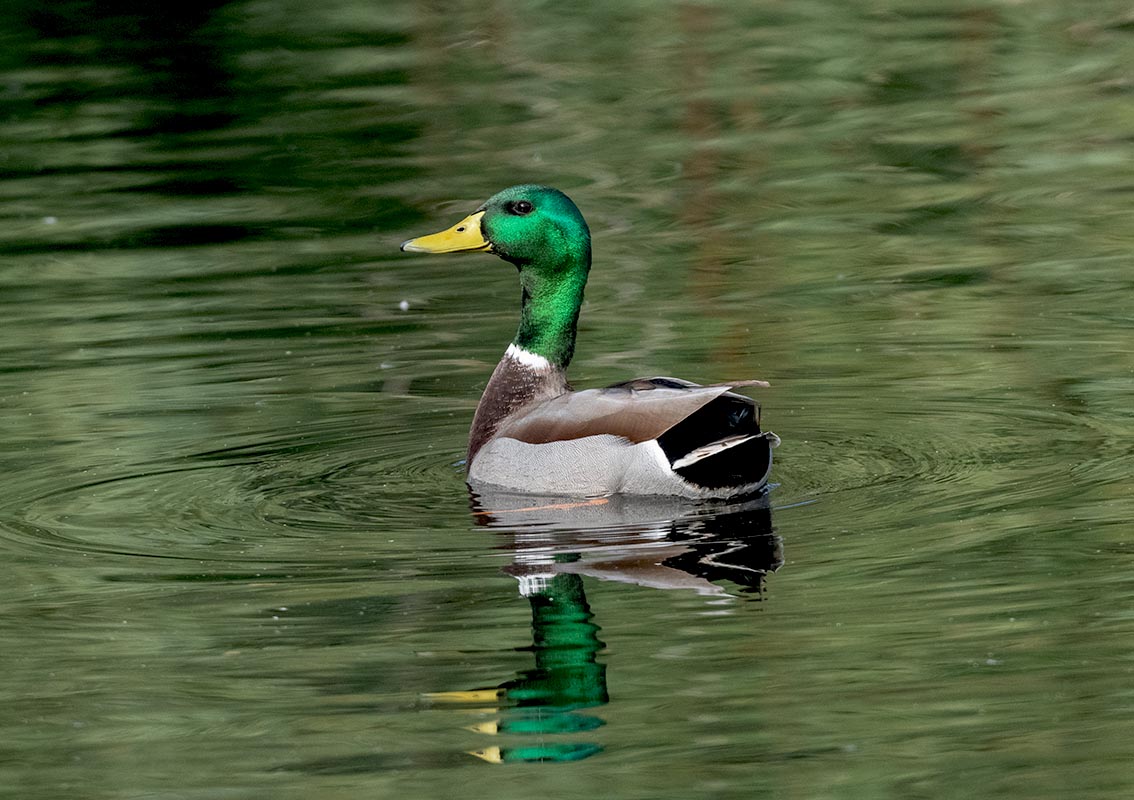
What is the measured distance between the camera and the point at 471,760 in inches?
233

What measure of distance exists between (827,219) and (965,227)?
Answer: 95 centimetres

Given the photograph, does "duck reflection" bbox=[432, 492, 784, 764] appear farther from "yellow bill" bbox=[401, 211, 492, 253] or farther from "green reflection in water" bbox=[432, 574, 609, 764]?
"yellow bill" bbox=[401, 211, 492, 253]

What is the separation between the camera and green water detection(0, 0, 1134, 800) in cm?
612

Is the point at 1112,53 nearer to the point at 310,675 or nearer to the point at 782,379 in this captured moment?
the point at 782,379

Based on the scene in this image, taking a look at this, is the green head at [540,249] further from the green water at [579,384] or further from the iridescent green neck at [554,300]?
the green water at [579,384]

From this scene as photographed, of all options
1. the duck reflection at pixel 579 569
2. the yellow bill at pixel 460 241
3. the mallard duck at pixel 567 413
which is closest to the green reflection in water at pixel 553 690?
the duck reflection at pixel 579 569

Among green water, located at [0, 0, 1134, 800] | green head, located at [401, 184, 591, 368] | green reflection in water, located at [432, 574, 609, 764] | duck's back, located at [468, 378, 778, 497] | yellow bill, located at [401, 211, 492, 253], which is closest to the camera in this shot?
green reflection in water, located at [432, 574, 609, 764]

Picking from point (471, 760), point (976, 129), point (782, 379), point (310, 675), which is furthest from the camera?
point (976, 129)

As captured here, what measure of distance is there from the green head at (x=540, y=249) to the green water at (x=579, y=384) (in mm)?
699

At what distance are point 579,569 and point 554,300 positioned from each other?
2.28m

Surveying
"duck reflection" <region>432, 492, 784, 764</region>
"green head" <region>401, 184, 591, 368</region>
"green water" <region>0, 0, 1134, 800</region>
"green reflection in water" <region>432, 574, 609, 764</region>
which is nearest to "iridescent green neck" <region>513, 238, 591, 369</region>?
"green head" <region>401, 184, 591, 368</region>

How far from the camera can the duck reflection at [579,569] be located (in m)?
6.19

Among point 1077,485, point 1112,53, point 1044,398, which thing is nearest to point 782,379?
point 1044,398

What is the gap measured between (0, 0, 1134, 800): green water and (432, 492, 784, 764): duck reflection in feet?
0.07
